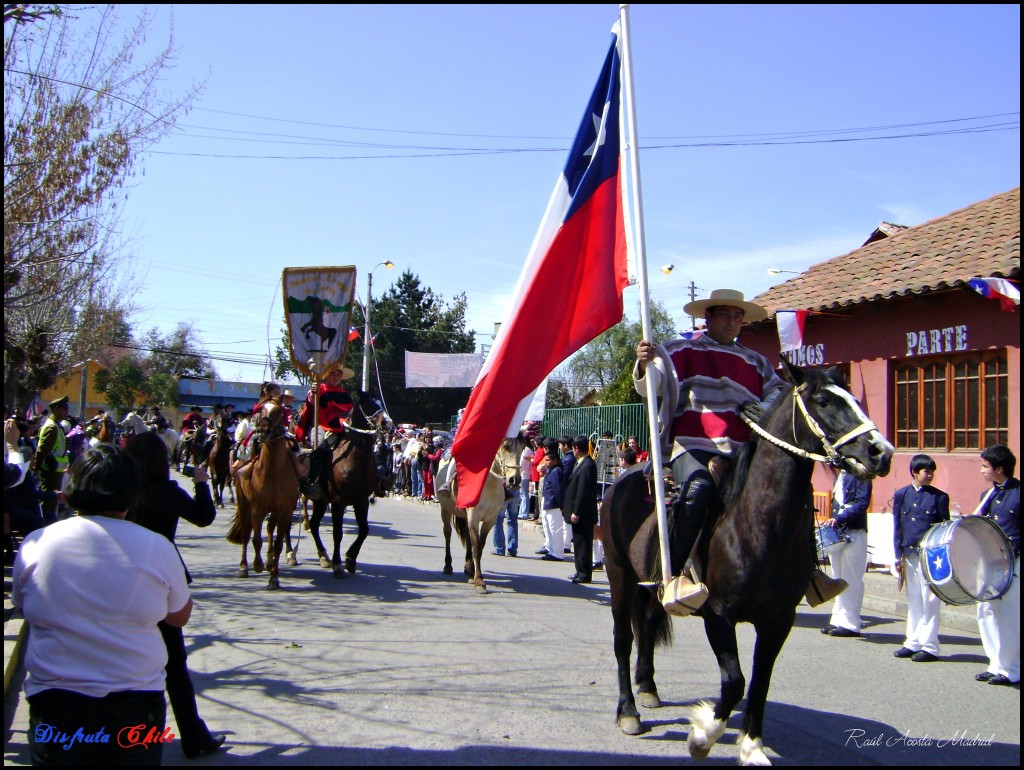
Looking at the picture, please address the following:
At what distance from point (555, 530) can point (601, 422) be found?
648 cm

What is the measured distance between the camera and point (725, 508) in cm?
561

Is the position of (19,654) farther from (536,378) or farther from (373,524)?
(373,524)

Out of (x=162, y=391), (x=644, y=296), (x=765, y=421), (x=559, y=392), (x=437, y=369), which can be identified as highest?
(x=437, y=369)

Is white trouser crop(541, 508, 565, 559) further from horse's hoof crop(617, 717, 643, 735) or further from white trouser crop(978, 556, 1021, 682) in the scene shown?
horse's hoof crop(617, 717, 643, 735)

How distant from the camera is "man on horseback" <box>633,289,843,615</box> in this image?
5.66 metres

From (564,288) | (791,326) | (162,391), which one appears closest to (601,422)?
(791,326)

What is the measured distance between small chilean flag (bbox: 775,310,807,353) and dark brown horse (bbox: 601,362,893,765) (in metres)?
11.2

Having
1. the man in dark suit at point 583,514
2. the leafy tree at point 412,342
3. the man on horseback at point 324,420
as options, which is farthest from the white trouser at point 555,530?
the leafy tree at point 412,342

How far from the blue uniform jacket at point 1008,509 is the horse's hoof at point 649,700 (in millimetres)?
3404

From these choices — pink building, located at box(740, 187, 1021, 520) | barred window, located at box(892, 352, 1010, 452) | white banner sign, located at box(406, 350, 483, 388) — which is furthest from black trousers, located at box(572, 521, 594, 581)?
white banner sign, located at box(406, 350, 483, 388)

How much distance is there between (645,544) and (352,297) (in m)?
8.40

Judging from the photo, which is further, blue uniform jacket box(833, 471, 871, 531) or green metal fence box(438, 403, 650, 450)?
green metal fence box(438, 403, 650, 450)

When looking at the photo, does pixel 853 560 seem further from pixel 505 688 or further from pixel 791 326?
pixel 791 326

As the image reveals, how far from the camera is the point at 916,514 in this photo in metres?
8.89
